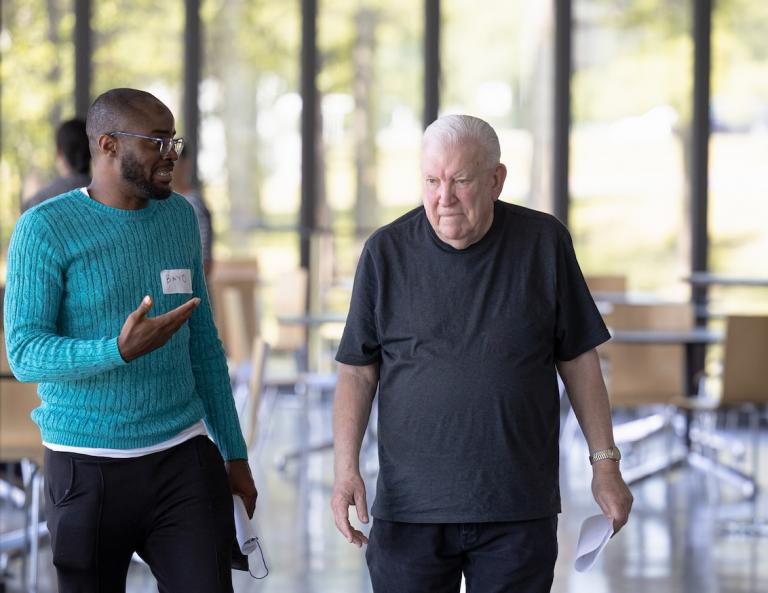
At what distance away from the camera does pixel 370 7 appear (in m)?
10.2

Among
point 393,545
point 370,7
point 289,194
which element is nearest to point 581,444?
point 289,194

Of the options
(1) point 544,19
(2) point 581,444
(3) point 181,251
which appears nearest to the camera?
(3) point 181,251

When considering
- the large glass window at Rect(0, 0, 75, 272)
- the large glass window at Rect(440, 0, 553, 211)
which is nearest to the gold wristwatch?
the large glass window at Rect(440, 0, 553, 211)

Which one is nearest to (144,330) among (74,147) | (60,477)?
(60,477)

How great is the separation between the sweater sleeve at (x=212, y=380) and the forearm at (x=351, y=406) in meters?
0.28

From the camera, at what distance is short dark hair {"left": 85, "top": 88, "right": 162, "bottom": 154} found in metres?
2.59

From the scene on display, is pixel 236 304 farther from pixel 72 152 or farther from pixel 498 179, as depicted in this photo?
pixel 498 179

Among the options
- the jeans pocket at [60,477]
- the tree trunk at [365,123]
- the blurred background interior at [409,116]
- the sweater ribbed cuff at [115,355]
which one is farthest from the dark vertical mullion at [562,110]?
the sweater ribbed cuff at [115,355]

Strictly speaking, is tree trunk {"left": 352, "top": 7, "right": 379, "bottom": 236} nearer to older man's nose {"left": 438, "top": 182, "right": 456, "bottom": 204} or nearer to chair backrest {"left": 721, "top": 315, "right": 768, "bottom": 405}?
chair backrest {"left": 721, "top": 315, "right": 768, "bottom": 405}

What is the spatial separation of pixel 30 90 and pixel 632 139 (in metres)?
4.63

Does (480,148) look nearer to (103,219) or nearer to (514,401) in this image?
(514,401)

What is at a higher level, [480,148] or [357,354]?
[480,148]

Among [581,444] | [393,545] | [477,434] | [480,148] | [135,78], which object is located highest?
[135,78]

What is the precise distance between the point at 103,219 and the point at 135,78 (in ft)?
25.7
